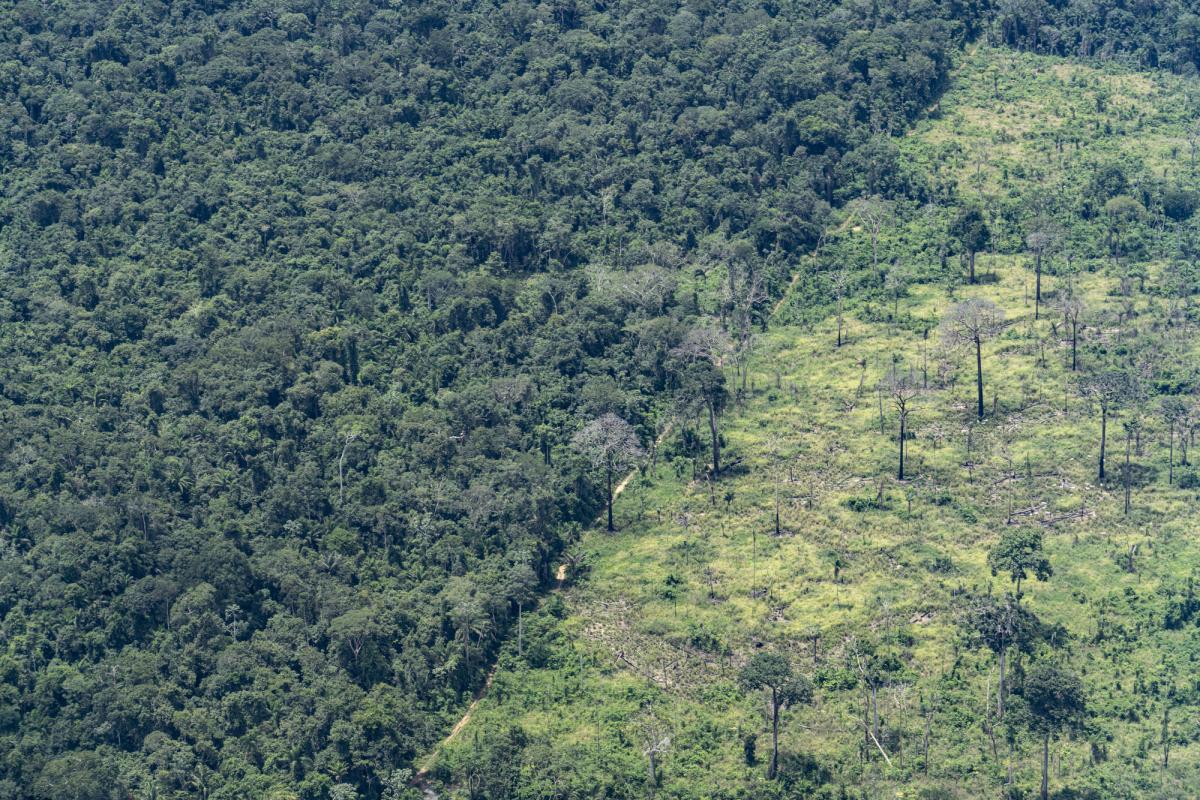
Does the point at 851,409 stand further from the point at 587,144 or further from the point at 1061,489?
the point at 587,144

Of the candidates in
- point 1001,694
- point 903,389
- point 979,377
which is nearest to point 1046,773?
point 1001,694

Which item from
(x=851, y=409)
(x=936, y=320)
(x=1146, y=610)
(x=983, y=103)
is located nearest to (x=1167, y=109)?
(x=983, y=103)

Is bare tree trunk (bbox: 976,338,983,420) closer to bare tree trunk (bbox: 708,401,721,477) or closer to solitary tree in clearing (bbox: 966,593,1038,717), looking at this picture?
bare tree trunk (bbox: 708,401,721,477)

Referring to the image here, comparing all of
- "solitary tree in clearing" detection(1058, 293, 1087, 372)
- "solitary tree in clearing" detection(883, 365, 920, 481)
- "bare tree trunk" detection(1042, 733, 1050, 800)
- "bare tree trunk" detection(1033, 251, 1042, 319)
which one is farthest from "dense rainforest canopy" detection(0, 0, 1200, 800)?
"bare tree trunk" detection(1042, 733, 1050, 800)

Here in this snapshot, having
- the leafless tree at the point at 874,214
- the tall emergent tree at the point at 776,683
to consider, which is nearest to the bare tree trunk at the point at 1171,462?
the tall emergent tree at the point at 776,683

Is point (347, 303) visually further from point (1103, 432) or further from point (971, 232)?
point (1103, 432)

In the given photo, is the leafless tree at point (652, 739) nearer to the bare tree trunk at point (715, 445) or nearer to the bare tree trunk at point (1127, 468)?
the bare tree trunk at point (715, 445)
